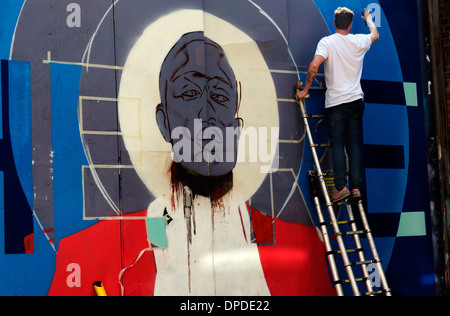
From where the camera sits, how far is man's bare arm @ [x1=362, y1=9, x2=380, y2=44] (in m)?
6.91

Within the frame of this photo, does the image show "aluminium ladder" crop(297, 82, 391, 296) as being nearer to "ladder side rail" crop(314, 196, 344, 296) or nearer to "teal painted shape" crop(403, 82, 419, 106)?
"ladder side rail" crop(314, 196, 344, 296)

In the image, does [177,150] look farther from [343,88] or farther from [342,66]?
[342,66]

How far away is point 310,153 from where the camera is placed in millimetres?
7000

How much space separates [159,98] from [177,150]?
0.55 meters

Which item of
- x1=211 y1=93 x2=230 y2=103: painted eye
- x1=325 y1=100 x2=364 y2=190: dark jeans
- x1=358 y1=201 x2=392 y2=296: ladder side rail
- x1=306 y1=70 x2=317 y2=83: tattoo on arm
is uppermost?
x1=306 y1=70 x2=317 y2=83: tattoo on arm

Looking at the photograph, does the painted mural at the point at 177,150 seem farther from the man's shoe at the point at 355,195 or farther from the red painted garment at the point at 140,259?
the man's shoe at the point at 355,195

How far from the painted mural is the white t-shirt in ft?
1.21

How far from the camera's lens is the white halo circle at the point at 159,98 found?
20.0 feet

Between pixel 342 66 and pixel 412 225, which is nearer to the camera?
pixel 342 66

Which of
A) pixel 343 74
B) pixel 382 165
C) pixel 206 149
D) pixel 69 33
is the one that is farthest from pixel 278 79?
pixel 69 33

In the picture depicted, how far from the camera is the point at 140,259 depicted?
6008mm

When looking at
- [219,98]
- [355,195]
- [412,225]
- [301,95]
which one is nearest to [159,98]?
[219,98]

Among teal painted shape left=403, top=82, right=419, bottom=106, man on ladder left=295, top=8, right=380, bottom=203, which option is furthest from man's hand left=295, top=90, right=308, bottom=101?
teal painted shape left=403, top=82, right=419, bottom=106

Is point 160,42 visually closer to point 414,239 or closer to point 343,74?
point 343,74
